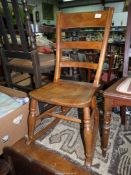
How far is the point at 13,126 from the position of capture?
3.69ft

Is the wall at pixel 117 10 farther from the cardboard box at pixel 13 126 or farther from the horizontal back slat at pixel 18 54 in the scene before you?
the cardboard box at pixel 13 126

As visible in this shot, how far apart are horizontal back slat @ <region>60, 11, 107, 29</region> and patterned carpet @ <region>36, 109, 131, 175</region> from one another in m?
0.83

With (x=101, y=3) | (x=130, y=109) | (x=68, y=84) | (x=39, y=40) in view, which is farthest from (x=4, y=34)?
(x=101, y=3)

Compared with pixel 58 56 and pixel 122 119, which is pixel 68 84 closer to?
pixel 58 56

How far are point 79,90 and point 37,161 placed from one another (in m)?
0.55

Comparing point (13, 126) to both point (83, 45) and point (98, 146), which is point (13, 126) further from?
point (83, 45)

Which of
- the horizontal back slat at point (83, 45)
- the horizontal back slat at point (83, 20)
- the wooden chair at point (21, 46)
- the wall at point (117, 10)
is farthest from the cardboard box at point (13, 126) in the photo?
the wall at point (117, 10)

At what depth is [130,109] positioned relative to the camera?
1448 mm

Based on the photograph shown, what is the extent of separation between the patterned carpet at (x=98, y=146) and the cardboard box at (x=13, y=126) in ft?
0.55

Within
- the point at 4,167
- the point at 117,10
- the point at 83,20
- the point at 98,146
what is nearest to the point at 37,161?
the point at 4,167

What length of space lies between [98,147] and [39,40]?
1.80m

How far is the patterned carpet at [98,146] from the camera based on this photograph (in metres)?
0.95

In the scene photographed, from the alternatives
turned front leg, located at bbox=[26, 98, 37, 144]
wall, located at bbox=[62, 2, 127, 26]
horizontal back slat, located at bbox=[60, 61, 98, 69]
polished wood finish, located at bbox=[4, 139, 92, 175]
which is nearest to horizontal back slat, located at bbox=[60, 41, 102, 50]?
horizontal back slat, located at bbox=[60, 61, 98, 69]

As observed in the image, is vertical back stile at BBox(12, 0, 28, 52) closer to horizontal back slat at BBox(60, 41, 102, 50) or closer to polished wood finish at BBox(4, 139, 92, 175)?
horizontal back slat at BBox(60, 41, 102, 50)
